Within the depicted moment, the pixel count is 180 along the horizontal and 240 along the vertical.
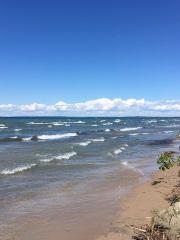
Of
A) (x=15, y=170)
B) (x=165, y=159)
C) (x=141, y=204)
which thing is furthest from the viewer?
(x=15, y=170)

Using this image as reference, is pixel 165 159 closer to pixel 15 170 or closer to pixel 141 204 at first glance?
pixel 141 204

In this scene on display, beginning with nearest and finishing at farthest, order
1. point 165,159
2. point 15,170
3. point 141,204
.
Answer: point 165,159
point 141,204
point 15,170

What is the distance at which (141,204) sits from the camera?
678 cm

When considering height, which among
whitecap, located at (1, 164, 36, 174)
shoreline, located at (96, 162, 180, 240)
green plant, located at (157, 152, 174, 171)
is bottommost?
whitecap, located at (1, 164, 36, 174)

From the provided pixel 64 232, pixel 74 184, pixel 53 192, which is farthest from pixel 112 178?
pixel 64 232

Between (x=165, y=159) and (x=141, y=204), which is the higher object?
(x=165, y=159)

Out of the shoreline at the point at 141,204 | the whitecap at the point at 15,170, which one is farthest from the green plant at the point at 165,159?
the whitecap at the point at 15,170

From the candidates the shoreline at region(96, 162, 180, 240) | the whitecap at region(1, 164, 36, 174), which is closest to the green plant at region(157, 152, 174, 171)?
the shoreline at region(96, 162, 180, 240)

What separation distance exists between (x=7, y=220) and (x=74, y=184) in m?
3.71

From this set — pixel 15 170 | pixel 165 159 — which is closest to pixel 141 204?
pixel 165 159

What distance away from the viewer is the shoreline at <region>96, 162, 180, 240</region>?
494 centimetres

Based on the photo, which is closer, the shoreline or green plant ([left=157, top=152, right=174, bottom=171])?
the shoreline

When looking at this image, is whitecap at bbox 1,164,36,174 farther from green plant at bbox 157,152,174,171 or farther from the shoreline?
green plant at bbox 157,152,174,171

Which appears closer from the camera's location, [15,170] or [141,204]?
[141,204]
